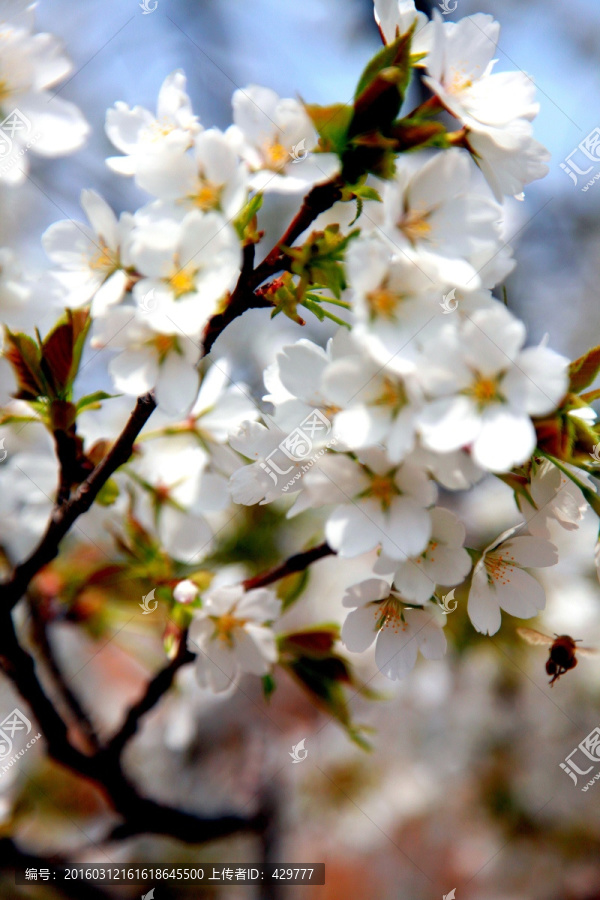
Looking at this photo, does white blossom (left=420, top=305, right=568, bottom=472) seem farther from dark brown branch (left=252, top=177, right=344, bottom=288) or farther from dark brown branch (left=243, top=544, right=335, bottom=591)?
dark brown branch (left=243, top=544, right=335, bottom=591)

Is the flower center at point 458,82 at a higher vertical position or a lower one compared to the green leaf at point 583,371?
higher

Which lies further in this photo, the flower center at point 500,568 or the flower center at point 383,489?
the flower center at point 500,568

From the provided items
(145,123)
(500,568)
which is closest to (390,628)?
(500,568)

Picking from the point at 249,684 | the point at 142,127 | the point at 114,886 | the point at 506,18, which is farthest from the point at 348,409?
the point at 506,18

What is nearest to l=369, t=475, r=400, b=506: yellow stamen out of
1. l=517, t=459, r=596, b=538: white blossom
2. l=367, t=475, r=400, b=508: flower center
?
l=367, t=475, r=400, b=508: flower center

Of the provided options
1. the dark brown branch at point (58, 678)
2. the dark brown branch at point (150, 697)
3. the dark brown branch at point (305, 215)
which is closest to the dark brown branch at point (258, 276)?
the dark brown branch at point (305, 215)

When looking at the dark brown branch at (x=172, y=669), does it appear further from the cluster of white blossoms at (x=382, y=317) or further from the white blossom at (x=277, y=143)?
the white blossom at (x=277, y=143)

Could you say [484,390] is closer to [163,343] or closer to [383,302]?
[383,302]
